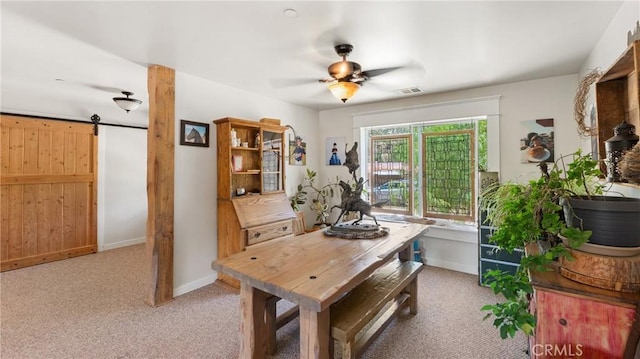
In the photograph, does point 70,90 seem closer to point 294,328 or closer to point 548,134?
point 294,328

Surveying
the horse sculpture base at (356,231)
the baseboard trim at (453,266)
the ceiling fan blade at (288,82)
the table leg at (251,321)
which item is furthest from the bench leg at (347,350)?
the ceiling fan blade at (288,82)

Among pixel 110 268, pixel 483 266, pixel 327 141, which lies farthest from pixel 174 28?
pixel 483 266

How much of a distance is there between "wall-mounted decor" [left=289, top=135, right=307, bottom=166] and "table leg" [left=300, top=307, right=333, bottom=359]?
10.0ft

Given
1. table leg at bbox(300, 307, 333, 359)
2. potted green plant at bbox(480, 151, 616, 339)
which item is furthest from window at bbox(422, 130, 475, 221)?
table leg at bbox(300, 307, 333, 359)

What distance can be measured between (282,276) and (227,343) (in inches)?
42.6

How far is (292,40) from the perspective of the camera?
2.27 m

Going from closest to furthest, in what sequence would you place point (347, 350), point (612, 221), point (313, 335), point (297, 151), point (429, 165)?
point (612, 221) < point (313, 335) < point (347, 350) < point (429, 165) < point (297, 151)

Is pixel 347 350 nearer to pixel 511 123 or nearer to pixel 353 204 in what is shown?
pixel 353 204

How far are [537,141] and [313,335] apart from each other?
3330 millimetres

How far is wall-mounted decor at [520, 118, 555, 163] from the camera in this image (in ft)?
10.5

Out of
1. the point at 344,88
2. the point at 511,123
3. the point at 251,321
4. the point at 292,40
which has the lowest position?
the point at 251,321

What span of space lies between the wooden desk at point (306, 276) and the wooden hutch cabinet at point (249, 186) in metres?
1.04

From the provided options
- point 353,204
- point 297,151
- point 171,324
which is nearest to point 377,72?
point 353,204

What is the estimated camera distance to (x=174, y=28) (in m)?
2.08
